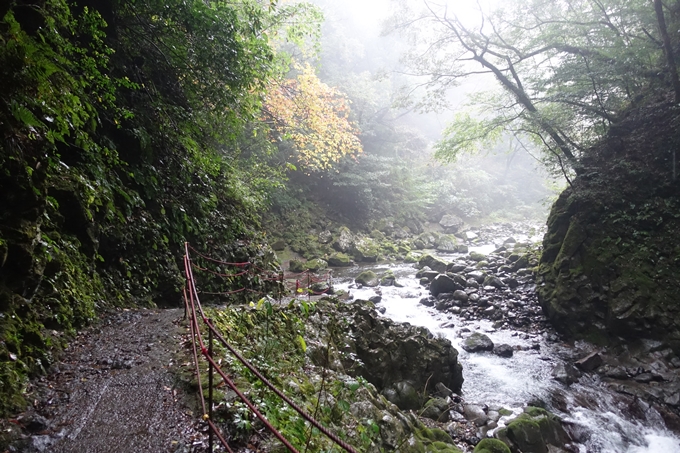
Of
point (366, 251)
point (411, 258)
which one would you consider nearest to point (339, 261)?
point (366, 251)

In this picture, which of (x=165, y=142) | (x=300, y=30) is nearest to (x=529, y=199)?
(x=300, y=30)

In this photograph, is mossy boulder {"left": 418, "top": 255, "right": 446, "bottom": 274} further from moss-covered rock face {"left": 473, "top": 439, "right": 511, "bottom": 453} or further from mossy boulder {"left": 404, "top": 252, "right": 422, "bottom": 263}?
moss-covered rock face {"left": 473, "top": 439, "right": 511, "bottom": 453}

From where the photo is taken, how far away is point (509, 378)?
24.3 feet

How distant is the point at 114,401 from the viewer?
288 centimetres

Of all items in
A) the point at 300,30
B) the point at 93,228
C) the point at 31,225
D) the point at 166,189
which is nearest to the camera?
the point at 31,225

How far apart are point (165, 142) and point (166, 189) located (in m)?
0.98

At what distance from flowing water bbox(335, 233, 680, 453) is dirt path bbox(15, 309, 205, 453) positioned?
543 centimetres

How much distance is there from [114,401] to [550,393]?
753cm

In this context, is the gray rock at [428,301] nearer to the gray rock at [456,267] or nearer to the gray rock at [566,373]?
the gray rock at [456,267]

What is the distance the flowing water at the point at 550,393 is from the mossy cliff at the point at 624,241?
1.30 metres

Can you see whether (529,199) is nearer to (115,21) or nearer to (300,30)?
(300,30)

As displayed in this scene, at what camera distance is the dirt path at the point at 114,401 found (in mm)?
2414

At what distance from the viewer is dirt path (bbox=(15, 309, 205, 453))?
241cm

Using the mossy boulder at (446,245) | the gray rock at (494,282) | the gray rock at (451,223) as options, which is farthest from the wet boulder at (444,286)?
the gray rock at (451,223)
